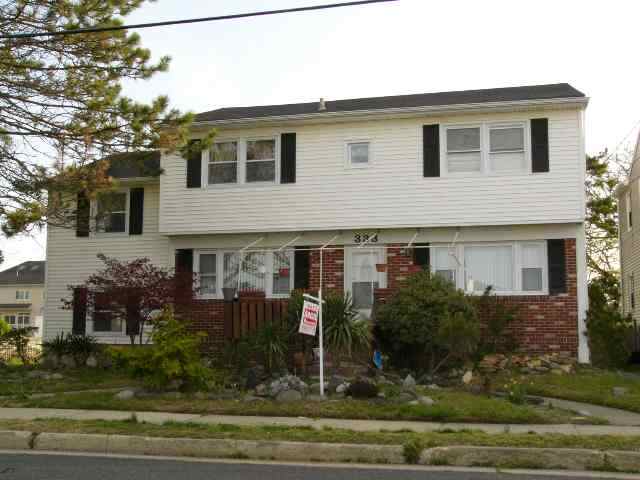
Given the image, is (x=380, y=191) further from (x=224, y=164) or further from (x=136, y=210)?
(x=136, y=210)

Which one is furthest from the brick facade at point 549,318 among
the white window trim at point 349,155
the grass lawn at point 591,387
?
the white window trim at point 349,155

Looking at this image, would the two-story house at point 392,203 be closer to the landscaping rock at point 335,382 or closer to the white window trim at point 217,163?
the white window trim at point 217,163

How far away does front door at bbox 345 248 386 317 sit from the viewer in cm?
1889

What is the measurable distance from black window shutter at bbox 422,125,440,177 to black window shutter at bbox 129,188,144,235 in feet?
27.3

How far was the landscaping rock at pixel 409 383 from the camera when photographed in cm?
1367

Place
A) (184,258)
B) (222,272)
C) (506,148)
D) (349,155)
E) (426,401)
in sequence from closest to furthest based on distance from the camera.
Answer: (426,401), (506,148), (349,155), (222,272), (184,258)

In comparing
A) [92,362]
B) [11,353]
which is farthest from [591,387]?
[11,353]

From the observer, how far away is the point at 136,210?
21.5 m

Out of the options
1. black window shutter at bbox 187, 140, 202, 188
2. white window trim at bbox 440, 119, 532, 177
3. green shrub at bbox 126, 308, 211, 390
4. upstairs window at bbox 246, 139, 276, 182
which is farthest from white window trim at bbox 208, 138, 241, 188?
green shrub at bbox 126, 308, 211, 390

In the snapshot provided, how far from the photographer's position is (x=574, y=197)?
57.5ft

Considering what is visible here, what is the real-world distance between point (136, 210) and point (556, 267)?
38.1 feet

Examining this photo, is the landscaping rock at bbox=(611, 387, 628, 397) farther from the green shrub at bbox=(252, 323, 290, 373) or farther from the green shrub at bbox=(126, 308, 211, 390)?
the green shrub at bbox=(126, 308, 211, 390)

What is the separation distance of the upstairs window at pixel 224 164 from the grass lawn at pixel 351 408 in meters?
8.16

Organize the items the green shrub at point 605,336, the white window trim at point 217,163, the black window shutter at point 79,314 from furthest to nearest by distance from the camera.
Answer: the black window shutter at point 79,314 → the white window trim at point 217,163 → the green shrub at point 605,336
